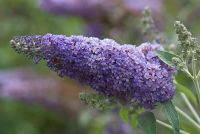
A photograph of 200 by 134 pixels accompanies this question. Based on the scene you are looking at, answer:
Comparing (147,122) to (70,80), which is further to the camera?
(70,80)

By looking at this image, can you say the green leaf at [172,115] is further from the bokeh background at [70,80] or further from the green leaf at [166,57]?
the bokeh background at [70,80]

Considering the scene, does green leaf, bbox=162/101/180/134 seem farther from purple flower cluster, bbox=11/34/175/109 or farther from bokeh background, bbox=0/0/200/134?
bokeh background, bbox=0/0/200/134

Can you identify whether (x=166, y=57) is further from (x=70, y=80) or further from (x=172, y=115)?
(x=70, y=80)

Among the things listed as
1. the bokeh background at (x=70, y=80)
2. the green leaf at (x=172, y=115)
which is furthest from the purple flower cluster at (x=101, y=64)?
the bokeh background at (x=70, y=80)

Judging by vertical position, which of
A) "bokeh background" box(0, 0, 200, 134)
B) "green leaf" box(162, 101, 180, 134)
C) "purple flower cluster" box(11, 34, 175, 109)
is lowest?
"green leaf" box(162, 101, 180, 134)

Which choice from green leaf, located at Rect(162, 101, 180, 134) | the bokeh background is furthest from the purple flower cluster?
the bokeh background

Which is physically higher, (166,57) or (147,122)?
(166,57)

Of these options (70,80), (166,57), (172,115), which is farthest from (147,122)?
(70,80)
